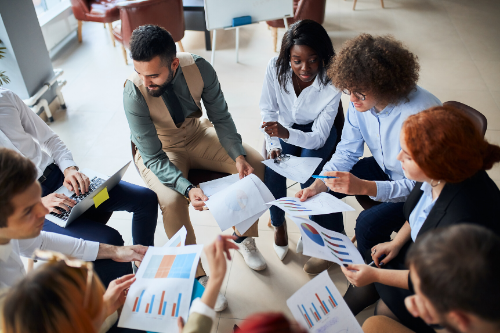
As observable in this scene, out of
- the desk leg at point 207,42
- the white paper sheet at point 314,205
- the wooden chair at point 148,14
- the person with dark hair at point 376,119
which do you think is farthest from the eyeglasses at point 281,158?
the desk leg at point 207,42

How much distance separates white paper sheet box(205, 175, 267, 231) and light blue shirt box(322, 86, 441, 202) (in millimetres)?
519

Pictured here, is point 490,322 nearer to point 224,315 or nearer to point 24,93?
point 224,315

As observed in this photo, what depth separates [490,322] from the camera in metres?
0.94

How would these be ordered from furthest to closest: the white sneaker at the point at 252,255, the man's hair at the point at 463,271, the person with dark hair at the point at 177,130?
the white sneaker at the point at 252,255 < the person with dark hair at the point at 177,130 < the man's hair at the point at 463,271

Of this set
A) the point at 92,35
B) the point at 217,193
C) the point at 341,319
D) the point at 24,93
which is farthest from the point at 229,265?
the point at 92,35

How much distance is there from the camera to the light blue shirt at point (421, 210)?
1.59m

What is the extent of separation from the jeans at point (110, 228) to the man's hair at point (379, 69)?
1270 millimetres

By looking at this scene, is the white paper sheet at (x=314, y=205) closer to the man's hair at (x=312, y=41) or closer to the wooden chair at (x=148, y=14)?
the man's hair at (x=312, y=41)

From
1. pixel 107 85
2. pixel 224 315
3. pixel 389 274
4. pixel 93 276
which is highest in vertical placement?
A: pixel 93 276

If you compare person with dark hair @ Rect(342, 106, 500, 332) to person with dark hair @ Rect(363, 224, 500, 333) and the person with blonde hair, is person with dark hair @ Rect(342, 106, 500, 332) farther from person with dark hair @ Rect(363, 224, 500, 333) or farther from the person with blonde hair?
the person with blonde hair

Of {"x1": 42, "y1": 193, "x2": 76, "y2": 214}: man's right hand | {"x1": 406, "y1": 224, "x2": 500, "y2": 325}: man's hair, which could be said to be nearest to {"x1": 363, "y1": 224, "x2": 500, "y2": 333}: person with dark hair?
{"x1": 406, "y1": 224, "x2": 500, "y2": 325}: man's hair

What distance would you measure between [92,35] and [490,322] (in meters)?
5.63

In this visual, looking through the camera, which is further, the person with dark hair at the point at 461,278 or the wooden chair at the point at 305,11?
the wooden chair at the point at 305,11

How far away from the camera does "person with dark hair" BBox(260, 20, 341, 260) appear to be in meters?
2.12
